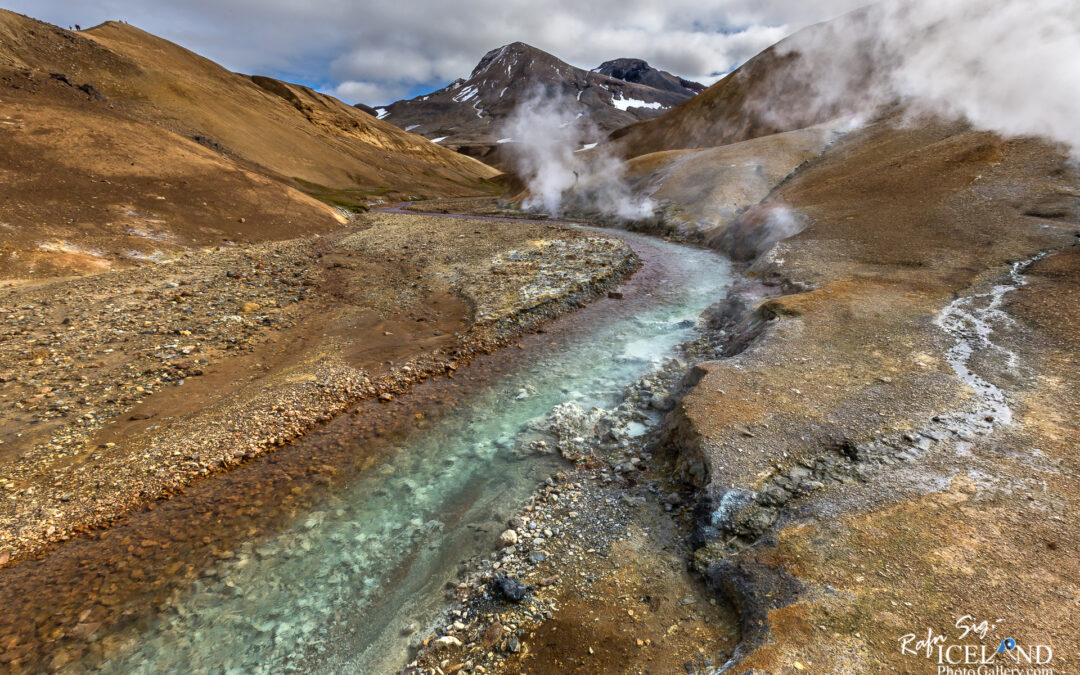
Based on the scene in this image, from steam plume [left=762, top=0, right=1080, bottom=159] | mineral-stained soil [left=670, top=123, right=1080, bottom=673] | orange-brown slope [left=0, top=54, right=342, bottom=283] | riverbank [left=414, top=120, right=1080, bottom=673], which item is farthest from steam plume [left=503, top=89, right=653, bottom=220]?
riverbank [left=414, top=120, right=1080, bottom=673]

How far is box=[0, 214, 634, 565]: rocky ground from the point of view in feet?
29.6

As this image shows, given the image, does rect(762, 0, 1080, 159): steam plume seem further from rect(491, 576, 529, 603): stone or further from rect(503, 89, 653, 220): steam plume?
rect(491, 576, 529, 603): stone

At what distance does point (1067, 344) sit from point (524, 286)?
16514 millimetres

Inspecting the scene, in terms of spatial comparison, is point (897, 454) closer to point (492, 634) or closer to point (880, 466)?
point (880, 466)

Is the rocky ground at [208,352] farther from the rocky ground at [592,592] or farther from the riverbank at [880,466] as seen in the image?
the riverbank at [880,466]

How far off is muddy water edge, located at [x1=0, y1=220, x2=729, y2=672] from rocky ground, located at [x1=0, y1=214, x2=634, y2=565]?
835mm

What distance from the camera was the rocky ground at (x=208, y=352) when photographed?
901cm

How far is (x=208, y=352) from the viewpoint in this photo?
13609mm

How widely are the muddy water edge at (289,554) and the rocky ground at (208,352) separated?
835mm

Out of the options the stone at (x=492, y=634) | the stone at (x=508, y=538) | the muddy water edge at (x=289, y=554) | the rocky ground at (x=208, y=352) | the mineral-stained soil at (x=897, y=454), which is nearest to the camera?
the mineral-stained soil at (x=897, y=454)

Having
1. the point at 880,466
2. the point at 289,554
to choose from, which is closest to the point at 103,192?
the point at 289,554

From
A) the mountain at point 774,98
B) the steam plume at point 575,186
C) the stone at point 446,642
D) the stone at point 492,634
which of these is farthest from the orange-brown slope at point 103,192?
the mountain at point 774,98

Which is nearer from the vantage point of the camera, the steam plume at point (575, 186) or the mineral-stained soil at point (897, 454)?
the mineral-stained soil at point (897, 454)

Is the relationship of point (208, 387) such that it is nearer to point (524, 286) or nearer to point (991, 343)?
point (524, 286)
